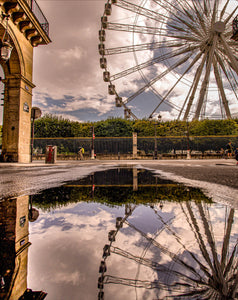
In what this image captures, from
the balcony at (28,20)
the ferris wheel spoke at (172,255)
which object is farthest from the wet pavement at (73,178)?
the balcony at (28,20)

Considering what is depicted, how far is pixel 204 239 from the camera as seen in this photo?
90 cm

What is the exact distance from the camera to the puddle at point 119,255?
55 cm

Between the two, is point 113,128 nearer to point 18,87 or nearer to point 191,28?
point 191,28

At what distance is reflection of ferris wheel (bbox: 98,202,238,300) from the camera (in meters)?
0.55

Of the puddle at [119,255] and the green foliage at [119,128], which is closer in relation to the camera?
the puddle at [119,255]

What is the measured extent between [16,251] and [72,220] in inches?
18.3

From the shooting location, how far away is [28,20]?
9.50 m

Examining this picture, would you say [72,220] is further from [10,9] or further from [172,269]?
[10,9]

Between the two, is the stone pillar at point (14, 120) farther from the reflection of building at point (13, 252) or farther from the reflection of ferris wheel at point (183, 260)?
the reflection of ferris wheel at point (183, 260)

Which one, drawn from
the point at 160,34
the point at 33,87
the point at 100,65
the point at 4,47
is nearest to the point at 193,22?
the point at 160,34

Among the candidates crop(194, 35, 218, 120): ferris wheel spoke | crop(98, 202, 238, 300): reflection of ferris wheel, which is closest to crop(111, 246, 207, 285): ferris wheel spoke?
crop(98, 202, 238, 300): reflection of ferris wheel

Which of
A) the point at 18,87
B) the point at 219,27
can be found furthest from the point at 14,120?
the point at 219,27

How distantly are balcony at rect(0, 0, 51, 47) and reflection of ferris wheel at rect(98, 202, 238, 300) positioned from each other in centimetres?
1062

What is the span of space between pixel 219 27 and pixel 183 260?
82.3 feet
